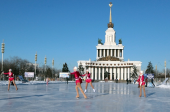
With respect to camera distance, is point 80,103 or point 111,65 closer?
point 80,103

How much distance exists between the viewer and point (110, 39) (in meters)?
128

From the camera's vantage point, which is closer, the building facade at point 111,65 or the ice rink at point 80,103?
the ice rink at point 80,103

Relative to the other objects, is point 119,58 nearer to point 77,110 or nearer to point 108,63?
point 108,63

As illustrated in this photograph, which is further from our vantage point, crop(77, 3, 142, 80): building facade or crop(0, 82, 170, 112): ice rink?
crop(77, 3, 142, 80): building facade

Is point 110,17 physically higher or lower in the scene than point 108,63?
higher

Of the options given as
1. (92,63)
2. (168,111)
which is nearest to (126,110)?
(168,111)

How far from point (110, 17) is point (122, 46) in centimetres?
1886

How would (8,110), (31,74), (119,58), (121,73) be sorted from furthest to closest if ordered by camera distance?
1. (119,58)
2. (121,73)
3. (31,74)
4. (8,110)

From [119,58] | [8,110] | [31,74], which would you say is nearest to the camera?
[8,110]

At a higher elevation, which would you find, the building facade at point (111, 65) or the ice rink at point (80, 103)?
the building facade at point (111, 65)

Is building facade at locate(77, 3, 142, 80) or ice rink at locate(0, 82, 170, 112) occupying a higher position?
building facade at locate(77, 3, 142, 80)

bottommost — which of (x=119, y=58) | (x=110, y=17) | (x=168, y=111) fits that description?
(x=168, y=111)

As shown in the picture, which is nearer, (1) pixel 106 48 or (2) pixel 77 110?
(2) pixel 77 110

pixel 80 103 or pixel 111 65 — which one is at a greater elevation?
pixel 111 65
